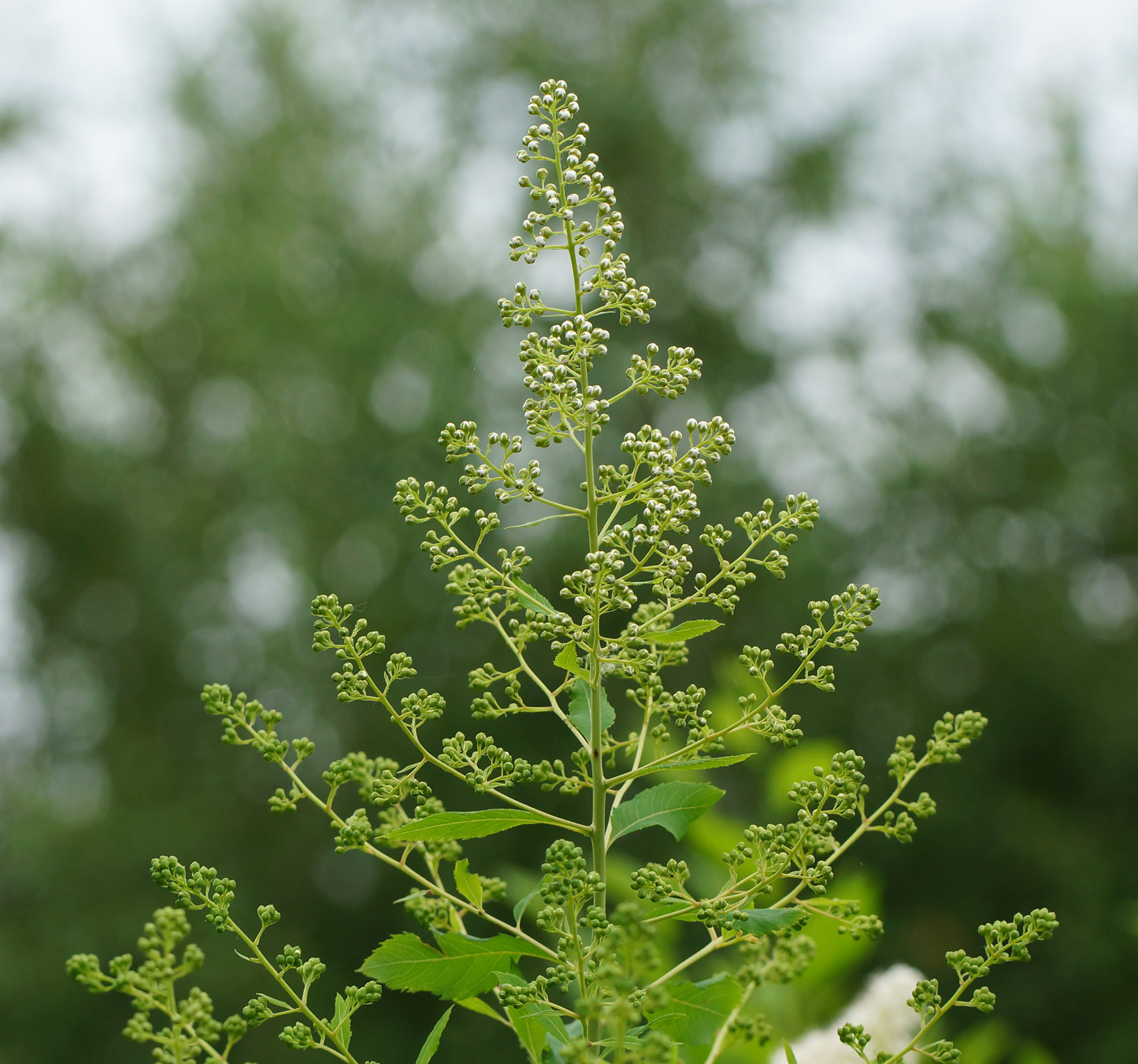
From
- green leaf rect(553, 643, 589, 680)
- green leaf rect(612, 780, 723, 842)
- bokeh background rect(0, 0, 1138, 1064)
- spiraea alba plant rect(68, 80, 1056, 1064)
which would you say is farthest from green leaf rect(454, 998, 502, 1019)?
bokeh background rect(0, 0, 1138, 1064)

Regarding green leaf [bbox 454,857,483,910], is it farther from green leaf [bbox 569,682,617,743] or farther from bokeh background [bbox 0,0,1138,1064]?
bokeh background [bbox 0,0,1138,1064]

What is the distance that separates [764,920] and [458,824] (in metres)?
0.32

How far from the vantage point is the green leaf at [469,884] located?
3.95 ft

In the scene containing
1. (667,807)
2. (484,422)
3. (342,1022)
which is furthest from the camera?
(484,422)

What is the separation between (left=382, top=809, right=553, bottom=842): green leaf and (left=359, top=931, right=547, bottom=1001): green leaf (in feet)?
0.34

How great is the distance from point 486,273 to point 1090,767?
8094 millimetres

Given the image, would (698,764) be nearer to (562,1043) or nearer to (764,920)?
(764,920)

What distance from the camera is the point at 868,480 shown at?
11000 mm

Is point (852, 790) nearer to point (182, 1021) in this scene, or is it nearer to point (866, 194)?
point (182, 1021)

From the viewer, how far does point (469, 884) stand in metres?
1.22

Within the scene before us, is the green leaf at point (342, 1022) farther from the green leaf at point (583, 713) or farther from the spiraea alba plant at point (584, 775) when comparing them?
the green leaf at point (583, 713)

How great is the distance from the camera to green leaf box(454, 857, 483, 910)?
1204 mm

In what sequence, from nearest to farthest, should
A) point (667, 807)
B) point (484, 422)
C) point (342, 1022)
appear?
point (342, 1022), point (667, 807), point (484, 422)

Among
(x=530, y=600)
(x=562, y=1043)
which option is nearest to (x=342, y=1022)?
(x=562, y=1043)
